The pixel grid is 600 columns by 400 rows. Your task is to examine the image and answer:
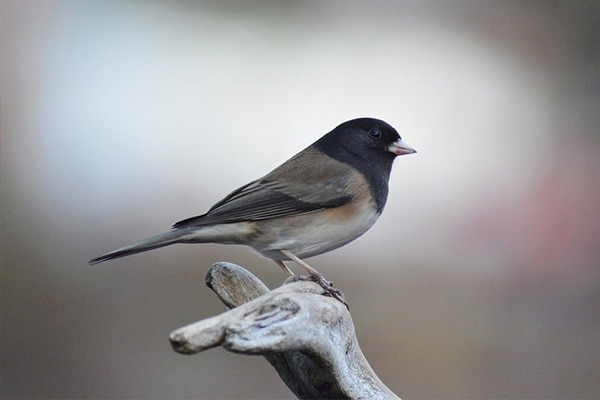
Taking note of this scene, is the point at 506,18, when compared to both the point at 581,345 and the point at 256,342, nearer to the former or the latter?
the point at 581,345

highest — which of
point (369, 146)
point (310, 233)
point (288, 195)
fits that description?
point (369, 146)

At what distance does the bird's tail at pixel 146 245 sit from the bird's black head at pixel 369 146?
0.66 meters

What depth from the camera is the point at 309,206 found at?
2535 millimetres

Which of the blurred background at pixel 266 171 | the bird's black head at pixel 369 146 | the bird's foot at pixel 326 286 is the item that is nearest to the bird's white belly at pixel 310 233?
the bird's foot at pixel 326 286

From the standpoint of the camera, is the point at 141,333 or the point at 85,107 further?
the point at 85,107

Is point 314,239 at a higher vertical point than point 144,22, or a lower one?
lower

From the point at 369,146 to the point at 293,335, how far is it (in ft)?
3.67

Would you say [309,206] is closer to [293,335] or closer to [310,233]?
[310,233]

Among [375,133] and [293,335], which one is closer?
[293,335]

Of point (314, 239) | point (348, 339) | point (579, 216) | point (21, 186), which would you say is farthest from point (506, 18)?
point (348, 339)

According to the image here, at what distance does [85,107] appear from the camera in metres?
5.36

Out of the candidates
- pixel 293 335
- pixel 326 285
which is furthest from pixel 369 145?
pixel 293 335

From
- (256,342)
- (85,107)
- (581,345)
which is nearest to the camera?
(256,342)

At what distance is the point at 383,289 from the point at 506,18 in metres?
2.71
